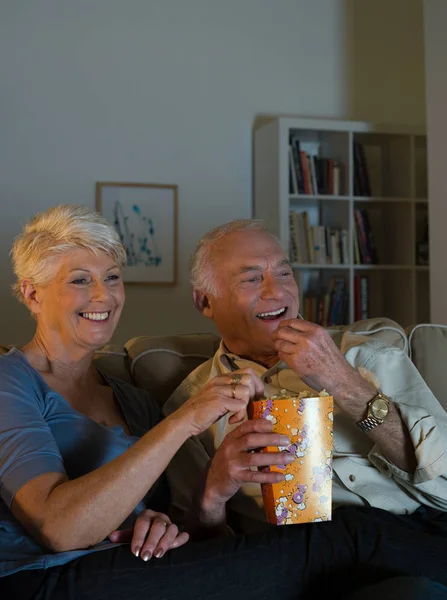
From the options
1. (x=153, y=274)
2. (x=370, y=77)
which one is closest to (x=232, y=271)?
(x=153, y=274)

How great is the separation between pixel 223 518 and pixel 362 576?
0.39 meters

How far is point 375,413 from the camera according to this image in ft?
5.41

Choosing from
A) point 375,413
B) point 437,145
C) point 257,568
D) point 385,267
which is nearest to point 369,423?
point 375,413

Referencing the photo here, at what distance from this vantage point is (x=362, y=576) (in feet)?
4.72

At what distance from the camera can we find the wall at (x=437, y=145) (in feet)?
12.8

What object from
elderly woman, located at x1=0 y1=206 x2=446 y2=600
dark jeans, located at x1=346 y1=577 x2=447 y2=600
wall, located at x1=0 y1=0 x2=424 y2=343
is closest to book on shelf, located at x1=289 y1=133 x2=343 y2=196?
wall, located at x1=0 y1=0 x2=424 y2=343

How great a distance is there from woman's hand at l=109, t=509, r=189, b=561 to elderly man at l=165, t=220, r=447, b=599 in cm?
15

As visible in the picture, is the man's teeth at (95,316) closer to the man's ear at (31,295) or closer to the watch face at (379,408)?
the man's ear at (31,295)

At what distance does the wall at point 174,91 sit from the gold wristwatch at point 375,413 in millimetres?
2964

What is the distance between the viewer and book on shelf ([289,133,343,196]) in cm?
457

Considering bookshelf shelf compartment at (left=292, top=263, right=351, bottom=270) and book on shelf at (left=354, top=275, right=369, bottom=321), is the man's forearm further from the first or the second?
book on shelf at (left=354, top=275, right=369, bottom=321)

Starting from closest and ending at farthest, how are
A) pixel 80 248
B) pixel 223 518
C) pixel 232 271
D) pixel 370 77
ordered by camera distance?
pixel 223 518 < pixel 80 248 < pixel 232 271 < pixel 370 77

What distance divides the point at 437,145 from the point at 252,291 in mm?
2267

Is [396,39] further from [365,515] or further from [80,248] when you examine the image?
[365,515]
